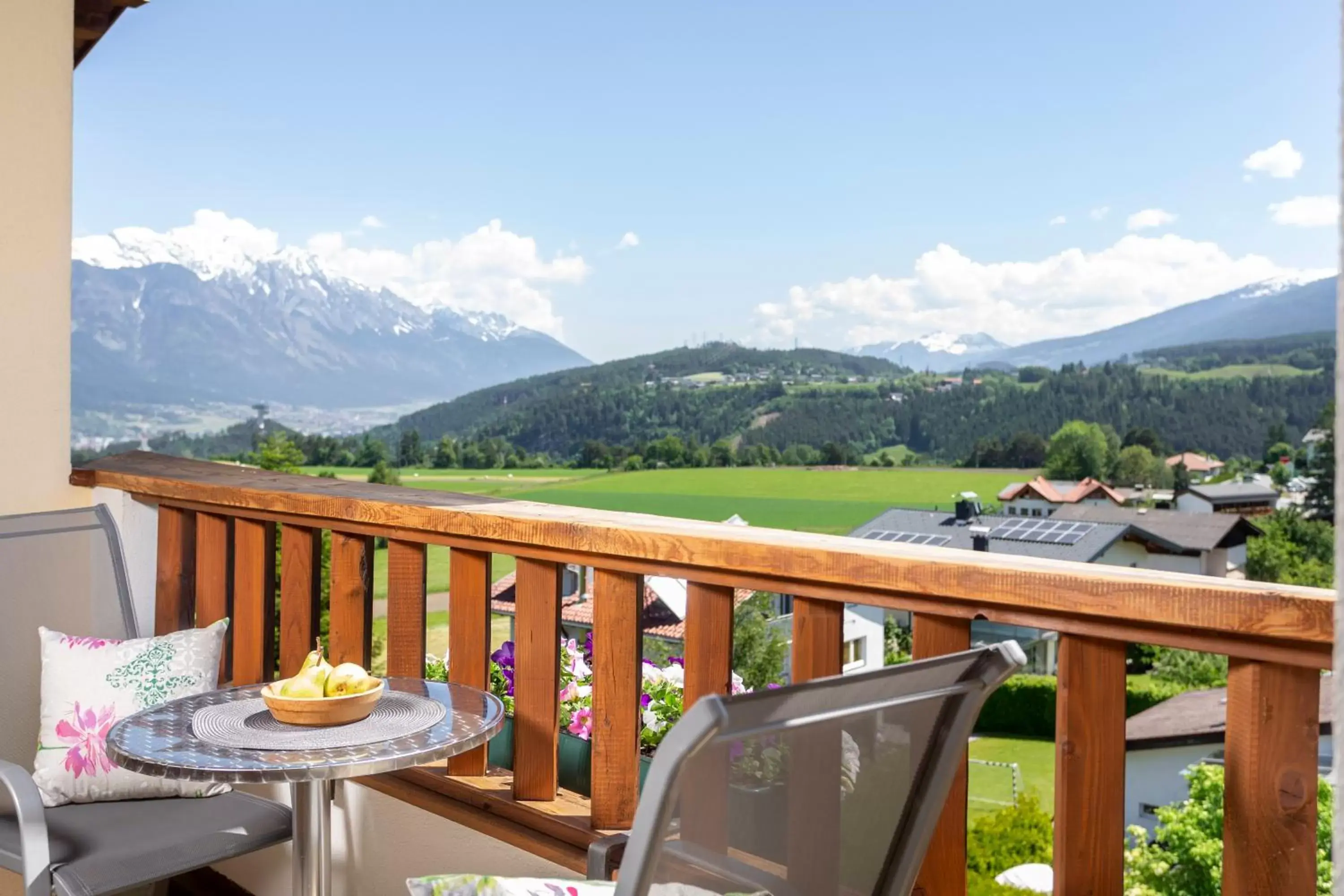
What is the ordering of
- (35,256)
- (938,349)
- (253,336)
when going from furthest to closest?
(938,349)
(253,336)
(35,256)

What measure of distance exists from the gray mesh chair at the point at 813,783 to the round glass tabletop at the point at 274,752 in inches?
23.8

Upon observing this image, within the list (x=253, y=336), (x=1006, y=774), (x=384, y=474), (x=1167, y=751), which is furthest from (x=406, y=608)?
Answer: (x=253, y=336)

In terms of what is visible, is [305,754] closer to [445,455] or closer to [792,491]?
[445,455]

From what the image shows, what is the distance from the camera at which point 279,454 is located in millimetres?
24609

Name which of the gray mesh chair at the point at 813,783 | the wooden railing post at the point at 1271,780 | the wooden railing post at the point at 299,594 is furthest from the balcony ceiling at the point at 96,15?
the wooden railing post at the point at 1271,780

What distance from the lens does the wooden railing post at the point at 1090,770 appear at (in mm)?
1051

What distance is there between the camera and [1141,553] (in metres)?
26.0

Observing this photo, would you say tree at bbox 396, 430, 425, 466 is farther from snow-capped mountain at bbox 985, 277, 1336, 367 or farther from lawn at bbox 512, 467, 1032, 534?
snow-capped mountain at bbox 985, 277, 1336, 367

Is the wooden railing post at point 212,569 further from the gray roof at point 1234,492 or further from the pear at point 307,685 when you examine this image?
the gray roof at point 1234,492

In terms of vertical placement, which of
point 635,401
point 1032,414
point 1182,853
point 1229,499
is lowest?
point 1182,853

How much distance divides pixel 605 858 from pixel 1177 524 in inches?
1097

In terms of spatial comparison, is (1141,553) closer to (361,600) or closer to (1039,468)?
(1039,468)

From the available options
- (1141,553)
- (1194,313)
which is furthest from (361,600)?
(1194,313)

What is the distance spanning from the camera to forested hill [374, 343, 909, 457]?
99.7ft
